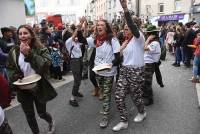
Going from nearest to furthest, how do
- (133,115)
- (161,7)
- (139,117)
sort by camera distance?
1. (139,117)
2. (133,115)
3. (161,7)

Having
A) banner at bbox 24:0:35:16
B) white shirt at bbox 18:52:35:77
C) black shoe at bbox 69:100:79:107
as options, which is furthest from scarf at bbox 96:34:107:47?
banner at bbox 24:0:35:16

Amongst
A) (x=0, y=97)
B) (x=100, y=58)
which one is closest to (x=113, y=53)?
(x=100, y=58)

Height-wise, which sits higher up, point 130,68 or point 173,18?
point 173,18

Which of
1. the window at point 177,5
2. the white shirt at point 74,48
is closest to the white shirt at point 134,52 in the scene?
the white shirt at point 74,48

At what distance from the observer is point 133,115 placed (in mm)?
5965

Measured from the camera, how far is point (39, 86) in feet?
14.3

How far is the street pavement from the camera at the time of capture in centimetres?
528

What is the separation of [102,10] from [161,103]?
53.8 metres

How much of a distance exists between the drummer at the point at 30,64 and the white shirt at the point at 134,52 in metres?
1.36

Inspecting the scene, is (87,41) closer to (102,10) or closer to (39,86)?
(39,86)

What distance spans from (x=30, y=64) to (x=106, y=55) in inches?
62.0

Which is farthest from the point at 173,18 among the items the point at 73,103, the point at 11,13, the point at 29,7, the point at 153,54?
the point at 73,103

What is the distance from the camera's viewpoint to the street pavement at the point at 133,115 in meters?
5.28

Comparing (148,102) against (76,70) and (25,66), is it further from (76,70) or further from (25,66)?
(25,66)
